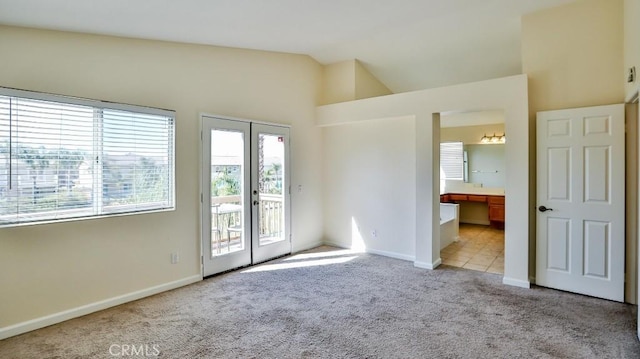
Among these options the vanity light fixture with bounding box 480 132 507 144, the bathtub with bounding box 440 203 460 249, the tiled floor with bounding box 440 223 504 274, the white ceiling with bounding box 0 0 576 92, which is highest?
the white ceiling with bounding box 0 0 576 92

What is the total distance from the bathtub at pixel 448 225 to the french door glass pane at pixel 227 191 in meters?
3.33

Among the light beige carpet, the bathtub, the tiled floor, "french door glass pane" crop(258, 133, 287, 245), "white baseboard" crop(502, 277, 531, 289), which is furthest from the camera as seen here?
the bathtub

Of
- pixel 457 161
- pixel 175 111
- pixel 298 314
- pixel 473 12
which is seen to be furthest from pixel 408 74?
pixel 298 314

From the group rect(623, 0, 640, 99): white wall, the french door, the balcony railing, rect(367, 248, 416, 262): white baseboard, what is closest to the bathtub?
rect(367, 248, 416, 262): white baseboard

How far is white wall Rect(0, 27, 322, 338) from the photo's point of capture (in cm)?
→ 279

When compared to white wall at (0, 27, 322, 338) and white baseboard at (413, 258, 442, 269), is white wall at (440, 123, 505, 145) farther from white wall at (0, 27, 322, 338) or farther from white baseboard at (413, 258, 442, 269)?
white wall at (0, 27, 322, 338)

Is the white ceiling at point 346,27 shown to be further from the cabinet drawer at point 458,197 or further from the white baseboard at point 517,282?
the white baseboard at point 517,282

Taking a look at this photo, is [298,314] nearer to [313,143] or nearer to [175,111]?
[175,111]

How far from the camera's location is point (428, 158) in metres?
4.43

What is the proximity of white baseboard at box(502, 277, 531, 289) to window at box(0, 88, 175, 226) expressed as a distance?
4003mm

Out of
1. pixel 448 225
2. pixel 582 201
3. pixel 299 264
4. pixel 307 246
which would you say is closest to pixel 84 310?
pixel 299 264

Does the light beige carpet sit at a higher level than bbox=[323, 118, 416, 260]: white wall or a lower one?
lower

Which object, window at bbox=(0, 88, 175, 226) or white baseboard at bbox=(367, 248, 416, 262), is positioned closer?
window at bbox=(0, 88, 175, 226)

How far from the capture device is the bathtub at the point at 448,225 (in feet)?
18.4
